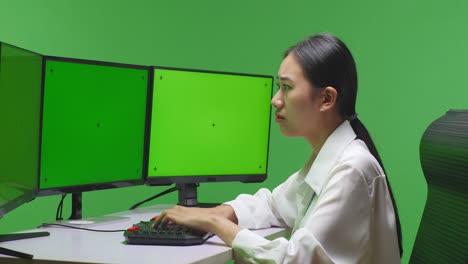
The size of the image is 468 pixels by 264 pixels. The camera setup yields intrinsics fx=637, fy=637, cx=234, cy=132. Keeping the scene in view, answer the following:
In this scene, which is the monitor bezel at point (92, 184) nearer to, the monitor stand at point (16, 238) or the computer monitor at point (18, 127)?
the computer monitor at point (18, 127)

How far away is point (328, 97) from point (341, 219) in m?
0.34

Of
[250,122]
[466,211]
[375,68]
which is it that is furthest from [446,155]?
[375,68]

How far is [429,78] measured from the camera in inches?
99.9

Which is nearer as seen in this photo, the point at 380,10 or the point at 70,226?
the point at 70,226

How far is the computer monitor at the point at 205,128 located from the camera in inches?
88.0

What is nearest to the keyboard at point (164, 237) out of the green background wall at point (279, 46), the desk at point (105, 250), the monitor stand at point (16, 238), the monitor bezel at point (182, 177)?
the desk at point (105, 250)

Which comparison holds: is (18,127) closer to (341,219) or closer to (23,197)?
(23,197)

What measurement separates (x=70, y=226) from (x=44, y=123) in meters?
0.31

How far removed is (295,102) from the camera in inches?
65.7

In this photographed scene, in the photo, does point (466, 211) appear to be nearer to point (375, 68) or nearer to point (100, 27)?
→ point (375, 68)

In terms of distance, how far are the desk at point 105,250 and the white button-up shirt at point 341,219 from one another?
93mm

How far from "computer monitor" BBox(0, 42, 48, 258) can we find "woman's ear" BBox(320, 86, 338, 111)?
2.52 ft

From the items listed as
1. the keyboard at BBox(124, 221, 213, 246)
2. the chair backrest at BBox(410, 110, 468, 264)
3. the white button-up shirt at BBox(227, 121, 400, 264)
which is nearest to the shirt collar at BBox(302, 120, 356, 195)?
the white button-up shirt at BBox(227, 121, 400, 264)

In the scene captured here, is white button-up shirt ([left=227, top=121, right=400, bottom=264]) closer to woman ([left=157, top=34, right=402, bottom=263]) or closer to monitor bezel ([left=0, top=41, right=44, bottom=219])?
woman ([left=157, top=34, right=402, bottom=263])
